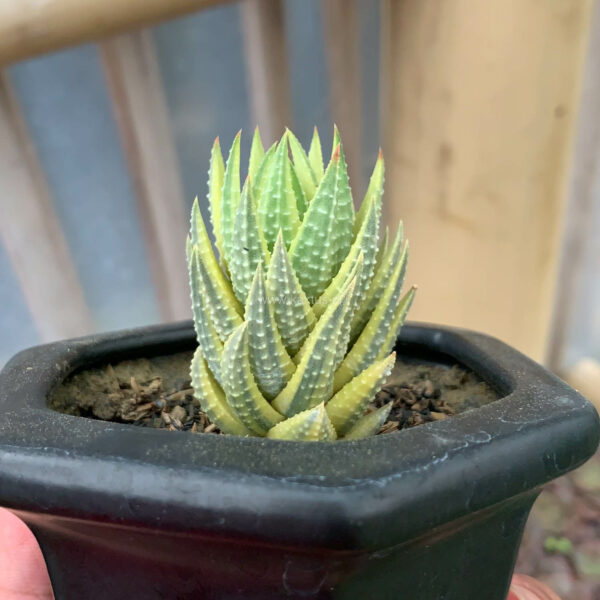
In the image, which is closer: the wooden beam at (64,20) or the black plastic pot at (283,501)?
the black plastic pot at (283,501)

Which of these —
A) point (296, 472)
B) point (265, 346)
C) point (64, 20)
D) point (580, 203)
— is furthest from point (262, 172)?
point (580, 203)

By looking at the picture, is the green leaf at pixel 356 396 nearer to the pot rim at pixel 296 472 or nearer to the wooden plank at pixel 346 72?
the pot rim at pixel 296 472

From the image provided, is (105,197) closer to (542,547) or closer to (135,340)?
(135,340)

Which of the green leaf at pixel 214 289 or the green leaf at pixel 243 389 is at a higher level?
the green leaf at pixel 214 289

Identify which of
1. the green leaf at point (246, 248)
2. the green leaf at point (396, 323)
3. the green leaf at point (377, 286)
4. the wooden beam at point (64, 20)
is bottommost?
the green leaf at point (396, 323)

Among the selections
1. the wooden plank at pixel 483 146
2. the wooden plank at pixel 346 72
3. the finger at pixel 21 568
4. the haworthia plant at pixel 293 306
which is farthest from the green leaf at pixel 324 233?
the wooden plank at pixel 346 72

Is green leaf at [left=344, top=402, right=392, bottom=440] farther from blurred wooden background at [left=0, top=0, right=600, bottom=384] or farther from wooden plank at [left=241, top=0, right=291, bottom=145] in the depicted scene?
wooden plank at [left=241, top=0, right=291, bottom=145]

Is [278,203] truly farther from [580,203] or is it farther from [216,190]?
[580,203]
